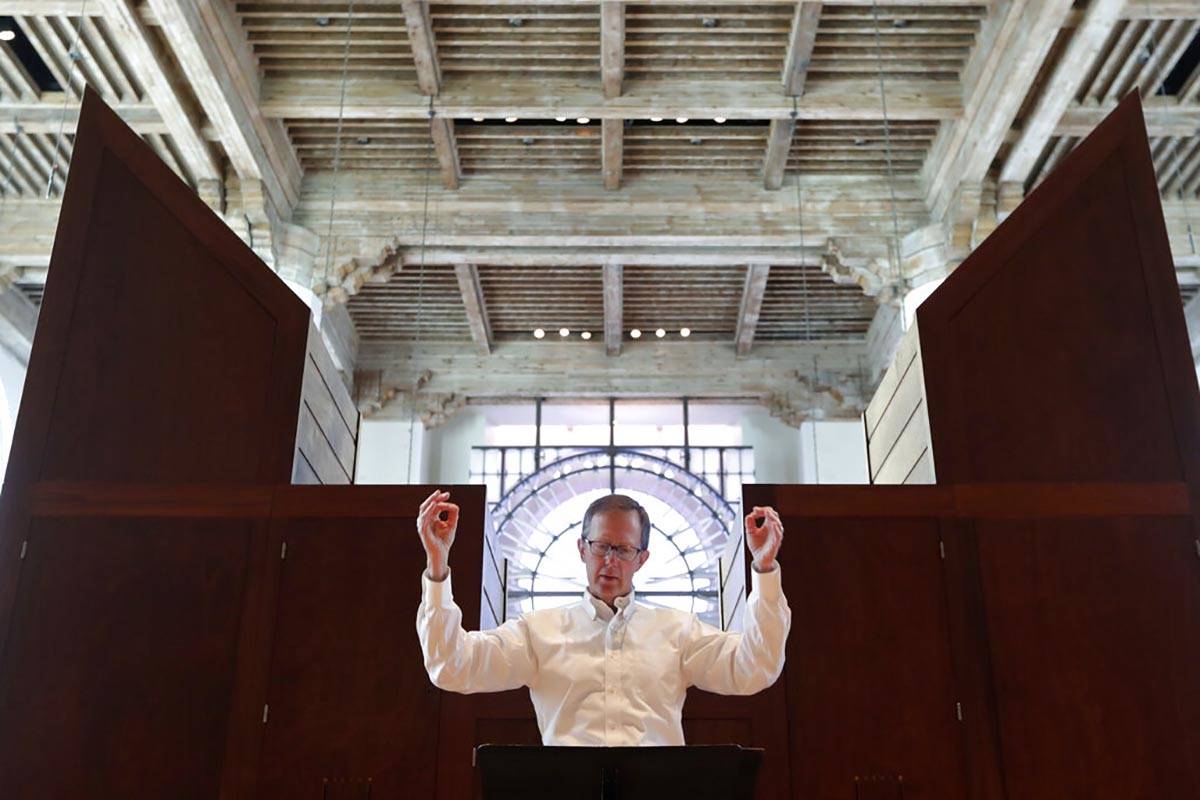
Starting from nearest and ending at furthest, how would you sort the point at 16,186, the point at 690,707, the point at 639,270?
1. the point at 690,707
2. the point at 16,186
3. the point at 639,270

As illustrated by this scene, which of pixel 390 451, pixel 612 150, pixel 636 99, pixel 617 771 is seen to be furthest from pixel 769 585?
pixel 390 451

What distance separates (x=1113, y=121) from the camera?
3701 mm

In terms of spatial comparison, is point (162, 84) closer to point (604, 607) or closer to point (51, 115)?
point (51, 115)

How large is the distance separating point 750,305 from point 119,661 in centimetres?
945

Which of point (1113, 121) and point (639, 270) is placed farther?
point (639, 270)

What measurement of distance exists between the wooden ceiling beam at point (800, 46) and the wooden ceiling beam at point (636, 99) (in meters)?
0.14

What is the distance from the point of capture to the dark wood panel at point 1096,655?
315 centimetres

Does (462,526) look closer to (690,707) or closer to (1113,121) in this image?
(690,707)

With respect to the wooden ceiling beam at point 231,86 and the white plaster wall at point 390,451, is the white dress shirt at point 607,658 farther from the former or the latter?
the white plaster wall at point 390,451

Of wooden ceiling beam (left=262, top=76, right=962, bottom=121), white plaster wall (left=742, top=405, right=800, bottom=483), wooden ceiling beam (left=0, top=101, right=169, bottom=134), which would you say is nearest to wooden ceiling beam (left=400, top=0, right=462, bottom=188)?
wooden ceiling beam (left=262, top=76, right=962, bottom=121)

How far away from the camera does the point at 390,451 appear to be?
12828mm

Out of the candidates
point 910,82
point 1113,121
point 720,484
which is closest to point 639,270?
point 720,484

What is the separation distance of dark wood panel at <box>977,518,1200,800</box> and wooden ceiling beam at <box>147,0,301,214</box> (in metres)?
5.88

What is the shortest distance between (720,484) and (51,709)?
10489mm
